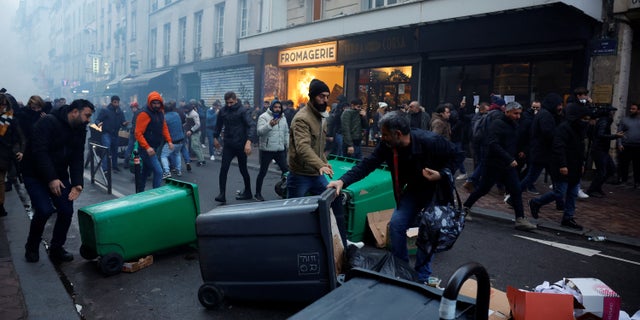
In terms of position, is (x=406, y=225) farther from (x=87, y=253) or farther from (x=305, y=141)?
(x=87, y=253)

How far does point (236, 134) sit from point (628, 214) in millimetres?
6682

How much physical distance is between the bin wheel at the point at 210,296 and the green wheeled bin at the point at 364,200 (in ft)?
6.08

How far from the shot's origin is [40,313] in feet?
11.8

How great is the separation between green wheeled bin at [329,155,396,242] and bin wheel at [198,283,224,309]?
6.08ft

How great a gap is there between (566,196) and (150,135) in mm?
6470

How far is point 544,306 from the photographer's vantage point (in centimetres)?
287

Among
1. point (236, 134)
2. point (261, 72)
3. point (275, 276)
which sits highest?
point (261, 72)

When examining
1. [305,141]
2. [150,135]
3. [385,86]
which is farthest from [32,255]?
[385,86]

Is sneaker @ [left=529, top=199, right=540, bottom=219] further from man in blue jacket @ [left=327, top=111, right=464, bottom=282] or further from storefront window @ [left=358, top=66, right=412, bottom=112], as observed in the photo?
storefront window @ [left=358, top=66, right=412, bottom=112]

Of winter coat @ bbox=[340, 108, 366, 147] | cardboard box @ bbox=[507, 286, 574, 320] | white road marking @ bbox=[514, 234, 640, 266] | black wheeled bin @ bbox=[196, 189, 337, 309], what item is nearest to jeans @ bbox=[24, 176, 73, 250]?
black wheeled bin @ bbox=[196, 189, 337, 309]

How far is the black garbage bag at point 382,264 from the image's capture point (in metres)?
3.29

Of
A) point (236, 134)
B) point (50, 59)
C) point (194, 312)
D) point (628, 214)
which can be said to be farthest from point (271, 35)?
Answer: point (50, 59)

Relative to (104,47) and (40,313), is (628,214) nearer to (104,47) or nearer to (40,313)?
(40,313)

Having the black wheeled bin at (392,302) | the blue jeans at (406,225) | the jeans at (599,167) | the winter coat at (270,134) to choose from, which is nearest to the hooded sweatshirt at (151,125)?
the winter coat at (270,134)
